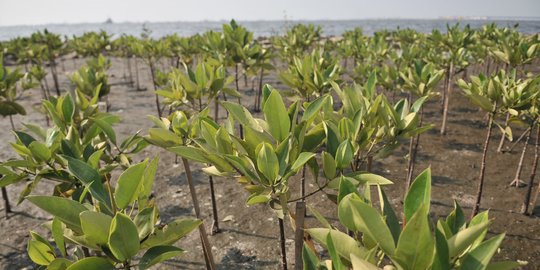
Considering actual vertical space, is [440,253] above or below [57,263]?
above

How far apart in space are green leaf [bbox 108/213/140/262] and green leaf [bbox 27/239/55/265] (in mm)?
578

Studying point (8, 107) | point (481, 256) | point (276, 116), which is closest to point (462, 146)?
point (276, 116)

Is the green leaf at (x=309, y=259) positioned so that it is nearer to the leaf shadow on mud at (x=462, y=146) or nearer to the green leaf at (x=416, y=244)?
the green leaf at (x=416, y=244)

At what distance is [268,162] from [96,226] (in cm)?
65

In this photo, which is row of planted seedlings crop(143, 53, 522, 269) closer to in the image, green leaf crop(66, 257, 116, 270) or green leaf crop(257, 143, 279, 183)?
green leaf crop(257, 143, 279, 183)

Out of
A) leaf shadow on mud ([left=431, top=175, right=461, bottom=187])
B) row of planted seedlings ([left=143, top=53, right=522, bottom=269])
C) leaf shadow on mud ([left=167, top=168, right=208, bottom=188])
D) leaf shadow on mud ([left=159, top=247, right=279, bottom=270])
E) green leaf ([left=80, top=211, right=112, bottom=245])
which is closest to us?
row of planted seedlings ([left=143, top=53, right=522, bottom=269])

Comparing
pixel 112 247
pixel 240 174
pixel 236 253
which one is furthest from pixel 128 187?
pixel 236 253

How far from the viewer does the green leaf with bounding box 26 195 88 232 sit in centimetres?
135

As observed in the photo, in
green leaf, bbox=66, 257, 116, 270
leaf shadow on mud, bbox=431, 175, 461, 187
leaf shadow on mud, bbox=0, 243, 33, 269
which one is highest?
green leaf, bbox=66, 257, 116, 270

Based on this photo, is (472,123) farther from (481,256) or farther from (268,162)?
(481,256)

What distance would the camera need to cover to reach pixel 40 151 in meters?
2.03

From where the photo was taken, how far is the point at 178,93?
3.27 metres

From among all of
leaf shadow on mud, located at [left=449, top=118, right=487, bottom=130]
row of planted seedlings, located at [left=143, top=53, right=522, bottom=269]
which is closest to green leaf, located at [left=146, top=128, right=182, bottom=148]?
row of planted seedlings, located at [left=143, top=53, right=522, bottom=269]

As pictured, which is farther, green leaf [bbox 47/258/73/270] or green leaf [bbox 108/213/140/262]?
green leaf [bbox 47/258/73/270]
